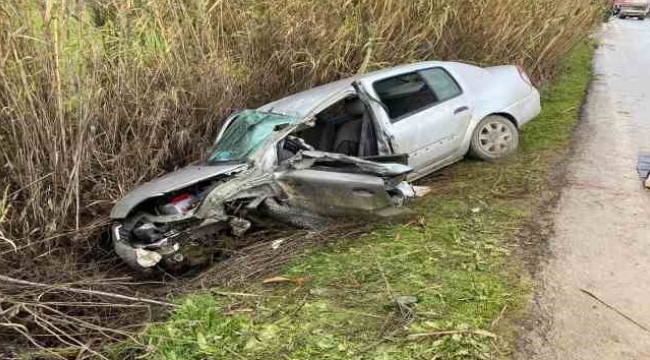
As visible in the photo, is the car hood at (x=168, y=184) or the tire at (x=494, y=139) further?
the tire at (x=494, y=139)

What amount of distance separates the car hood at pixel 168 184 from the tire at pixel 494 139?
2963mm

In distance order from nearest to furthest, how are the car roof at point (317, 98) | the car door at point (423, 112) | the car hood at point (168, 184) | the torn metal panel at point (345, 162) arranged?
the torn metal panel at point (345, 162) → the car hood at point (168, 184) → the car roof at point (317, 98) → the car door at point (423, 112)

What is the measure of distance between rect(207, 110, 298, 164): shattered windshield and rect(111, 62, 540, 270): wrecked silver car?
15mm

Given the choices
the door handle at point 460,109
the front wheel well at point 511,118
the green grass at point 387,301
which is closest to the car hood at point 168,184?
the green grass at point 387,301

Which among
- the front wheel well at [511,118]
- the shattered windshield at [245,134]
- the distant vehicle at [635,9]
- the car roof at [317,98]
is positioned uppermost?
the car roof at [317,98]

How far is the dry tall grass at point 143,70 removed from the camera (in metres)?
5.26

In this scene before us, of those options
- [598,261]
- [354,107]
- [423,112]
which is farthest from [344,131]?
[598,261]

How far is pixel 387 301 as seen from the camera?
4199 mm

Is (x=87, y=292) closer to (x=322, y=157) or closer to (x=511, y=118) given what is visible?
(x=322, y=157)

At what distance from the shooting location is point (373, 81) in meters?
6.41

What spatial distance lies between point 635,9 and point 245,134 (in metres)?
40.7

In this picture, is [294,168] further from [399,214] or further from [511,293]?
[511,293]

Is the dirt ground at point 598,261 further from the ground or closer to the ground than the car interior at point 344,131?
closer to the ground

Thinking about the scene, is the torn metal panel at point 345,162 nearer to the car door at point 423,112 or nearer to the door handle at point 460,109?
the car door at point 423,112
